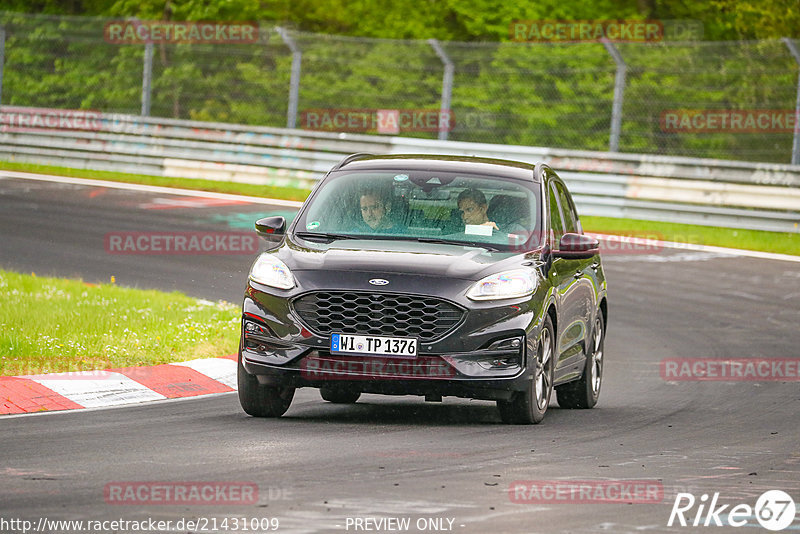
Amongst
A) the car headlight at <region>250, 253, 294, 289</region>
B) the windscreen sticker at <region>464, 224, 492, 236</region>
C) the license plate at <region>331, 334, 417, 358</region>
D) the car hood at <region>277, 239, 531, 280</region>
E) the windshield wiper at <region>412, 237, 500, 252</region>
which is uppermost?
the windscreen sticker at <region>464, 224, 492, 236</region>

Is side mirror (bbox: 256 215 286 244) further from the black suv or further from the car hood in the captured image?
the car hood

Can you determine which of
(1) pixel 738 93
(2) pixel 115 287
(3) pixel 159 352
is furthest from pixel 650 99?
(3) pixel 159 352

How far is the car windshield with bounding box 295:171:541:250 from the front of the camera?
402 inches

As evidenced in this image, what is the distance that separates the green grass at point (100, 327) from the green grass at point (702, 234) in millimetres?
9879

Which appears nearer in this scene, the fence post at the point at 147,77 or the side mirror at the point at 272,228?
the side mirror at the point at 272,228

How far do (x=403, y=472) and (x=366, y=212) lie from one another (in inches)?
121

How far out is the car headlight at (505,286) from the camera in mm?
9375

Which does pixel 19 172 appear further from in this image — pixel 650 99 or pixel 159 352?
pixel 159 352

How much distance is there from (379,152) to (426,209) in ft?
55.3

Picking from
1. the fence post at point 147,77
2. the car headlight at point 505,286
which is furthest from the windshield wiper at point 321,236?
the fence post at point 147,77

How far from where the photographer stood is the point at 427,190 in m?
10.5

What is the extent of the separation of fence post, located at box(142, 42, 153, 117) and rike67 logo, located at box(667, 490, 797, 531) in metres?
22.8

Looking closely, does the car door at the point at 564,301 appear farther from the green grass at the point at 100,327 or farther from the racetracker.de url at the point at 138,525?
the racetracker.de url at the point at 138,525

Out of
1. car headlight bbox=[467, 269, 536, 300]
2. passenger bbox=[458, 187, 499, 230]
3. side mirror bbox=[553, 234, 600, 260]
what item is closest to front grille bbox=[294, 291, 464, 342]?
car headlight bbox=[467, 269, 536, 300]
